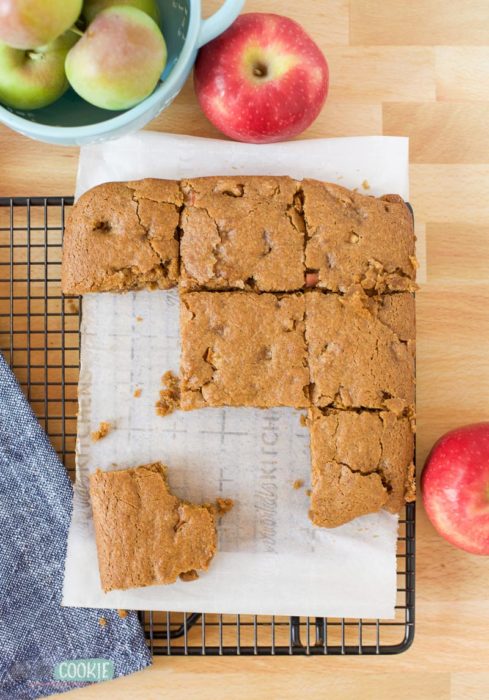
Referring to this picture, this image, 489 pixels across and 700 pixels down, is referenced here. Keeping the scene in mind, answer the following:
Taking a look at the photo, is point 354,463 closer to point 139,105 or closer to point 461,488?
point 461,488

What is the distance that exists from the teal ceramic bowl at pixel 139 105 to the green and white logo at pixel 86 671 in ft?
4.02

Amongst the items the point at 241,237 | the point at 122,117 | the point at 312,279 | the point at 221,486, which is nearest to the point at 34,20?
the point at 122,117

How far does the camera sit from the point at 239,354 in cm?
163

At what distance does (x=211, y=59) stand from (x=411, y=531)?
1228 millimetres

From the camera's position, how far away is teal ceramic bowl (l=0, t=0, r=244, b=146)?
1541mm

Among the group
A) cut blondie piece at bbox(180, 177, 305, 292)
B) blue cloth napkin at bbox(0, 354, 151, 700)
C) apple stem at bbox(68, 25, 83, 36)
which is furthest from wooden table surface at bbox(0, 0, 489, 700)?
apple stem at bbox(68, 25, 83, 36)

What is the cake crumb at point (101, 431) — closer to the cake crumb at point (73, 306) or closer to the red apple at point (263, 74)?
the cake crumb at point (73, 306)

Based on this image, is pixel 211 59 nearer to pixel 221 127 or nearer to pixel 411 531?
pixel 221 127

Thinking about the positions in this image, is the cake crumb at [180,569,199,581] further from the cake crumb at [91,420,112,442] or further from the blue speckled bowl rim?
the blue speckled bowl rim

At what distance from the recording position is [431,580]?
72.5 inches

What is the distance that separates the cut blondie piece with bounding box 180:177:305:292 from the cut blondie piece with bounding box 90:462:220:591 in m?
0.48

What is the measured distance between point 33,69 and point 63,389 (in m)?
0.74

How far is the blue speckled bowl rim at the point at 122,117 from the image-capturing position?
5.05 feet

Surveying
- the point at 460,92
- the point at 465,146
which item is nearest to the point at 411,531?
the point at 465,146
